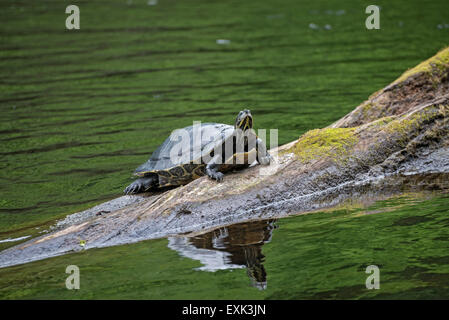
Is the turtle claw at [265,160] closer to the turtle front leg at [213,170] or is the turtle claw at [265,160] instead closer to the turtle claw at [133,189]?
the turtle front leg at [213,170]

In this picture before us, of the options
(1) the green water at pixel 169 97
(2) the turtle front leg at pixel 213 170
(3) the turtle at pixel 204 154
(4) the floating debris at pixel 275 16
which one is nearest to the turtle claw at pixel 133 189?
(3) the turtle at pixel 204 154

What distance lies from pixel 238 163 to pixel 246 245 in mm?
1070

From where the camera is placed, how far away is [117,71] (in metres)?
17.0

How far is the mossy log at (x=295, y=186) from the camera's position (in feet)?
20.5

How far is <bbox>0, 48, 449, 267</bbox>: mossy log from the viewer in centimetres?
625

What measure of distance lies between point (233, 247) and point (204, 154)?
4.50 feet

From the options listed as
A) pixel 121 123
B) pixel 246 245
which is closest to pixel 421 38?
pixel 121 123

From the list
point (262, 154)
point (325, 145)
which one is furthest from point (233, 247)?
point (325, 145)

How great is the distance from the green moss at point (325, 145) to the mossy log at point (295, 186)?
1 centimetres

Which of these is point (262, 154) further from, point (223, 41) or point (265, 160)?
point (223, 41)

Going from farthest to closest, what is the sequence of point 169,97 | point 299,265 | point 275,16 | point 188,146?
point 275,16
point 169,97
point 188,146
point 299,265

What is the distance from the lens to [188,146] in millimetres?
7238

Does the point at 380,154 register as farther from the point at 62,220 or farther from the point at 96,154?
the point at 96,154
